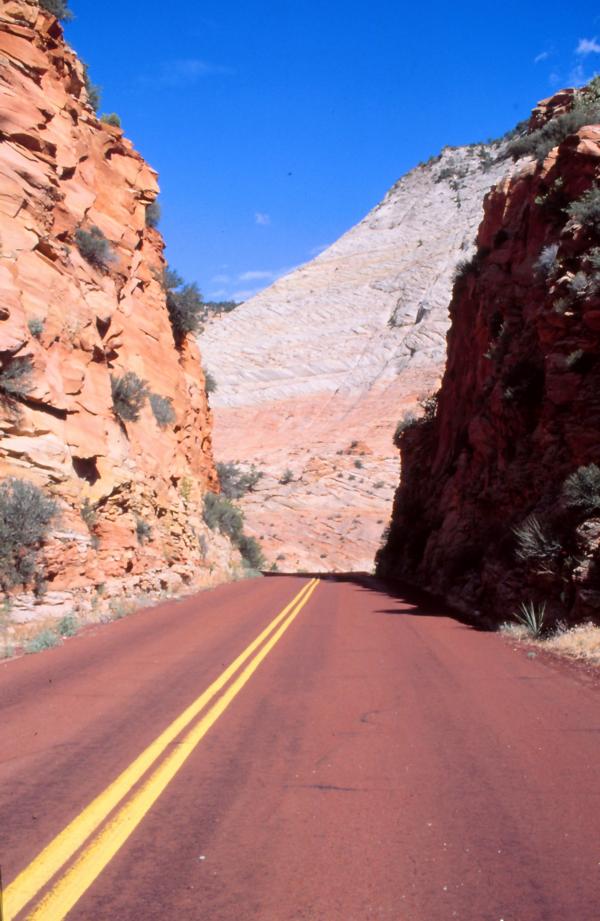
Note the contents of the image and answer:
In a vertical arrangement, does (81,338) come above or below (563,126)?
below

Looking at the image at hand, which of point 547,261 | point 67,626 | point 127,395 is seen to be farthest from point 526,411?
point 67,626

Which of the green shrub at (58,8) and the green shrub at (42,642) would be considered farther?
the green shrub at (58,8)

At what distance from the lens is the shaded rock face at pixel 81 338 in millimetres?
14141

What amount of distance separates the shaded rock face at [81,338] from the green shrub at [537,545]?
8127 mm

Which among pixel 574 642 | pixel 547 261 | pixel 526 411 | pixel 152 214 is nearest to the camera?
pixel 574 642

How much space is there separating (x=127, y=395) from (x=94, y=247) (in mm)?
4116

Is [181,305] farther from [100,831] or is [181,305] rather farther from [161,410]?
[100,831]

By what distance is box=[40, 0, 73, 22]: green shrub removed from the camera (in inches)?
820

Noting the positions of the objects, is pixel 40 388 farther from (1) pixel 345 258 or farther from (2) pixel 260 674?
(1) pixel 345 258

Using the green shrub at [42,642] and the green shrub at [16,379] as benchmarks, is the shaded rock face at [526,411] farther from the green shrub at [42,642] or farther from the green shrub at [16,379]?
the green shrub at [16,379]

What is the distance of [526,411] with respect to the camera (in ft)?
56.0

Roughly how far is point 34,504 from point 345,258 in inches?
3248

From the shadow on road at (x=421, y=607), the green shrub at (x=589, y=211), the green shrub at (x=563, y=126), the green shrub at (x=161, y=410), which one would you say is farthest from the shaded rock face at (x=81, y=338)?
the green shrub at (x=563, y=126)

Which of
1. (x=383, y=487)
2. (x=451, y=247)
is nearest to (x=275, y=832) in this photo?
(x=383, y=487)
